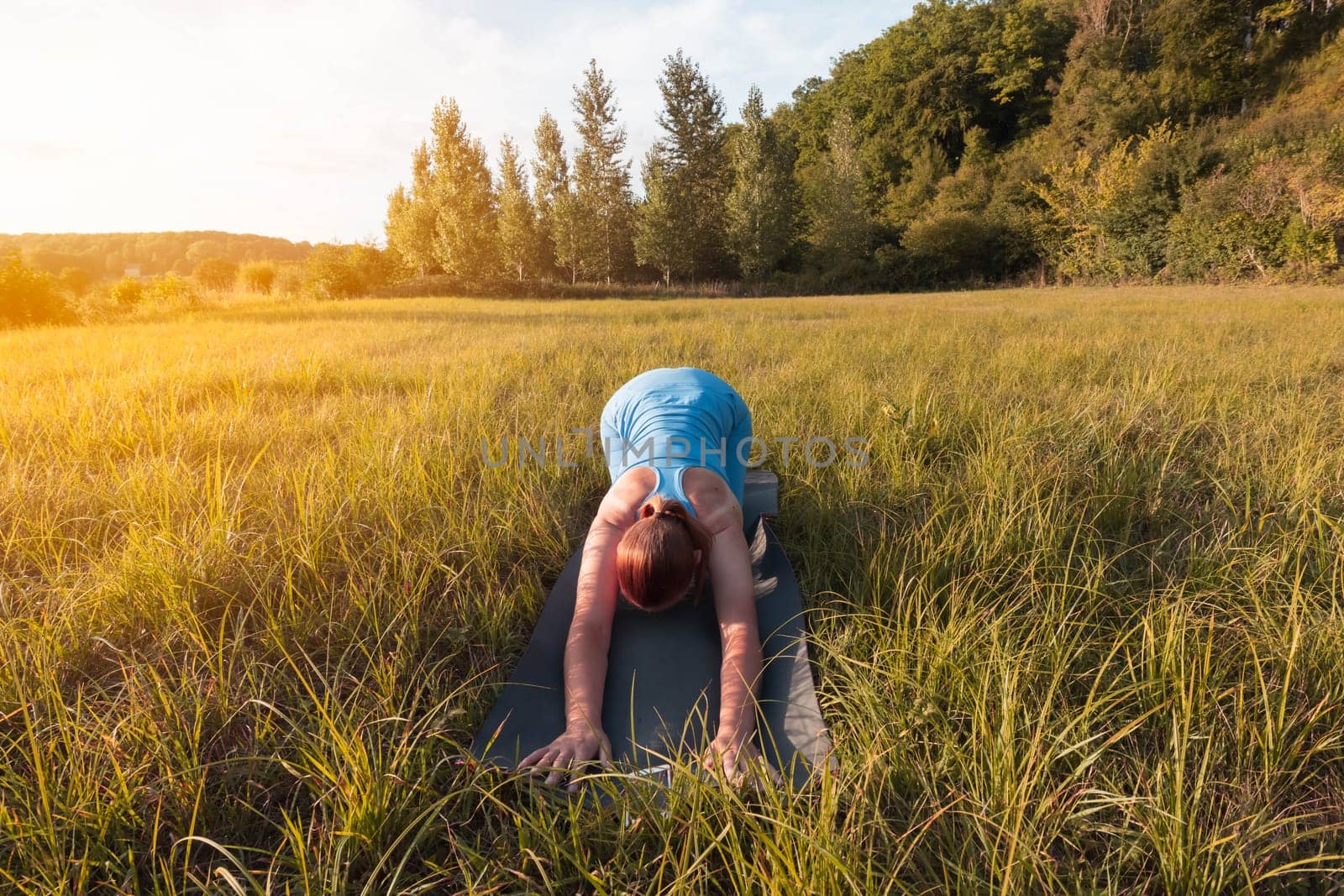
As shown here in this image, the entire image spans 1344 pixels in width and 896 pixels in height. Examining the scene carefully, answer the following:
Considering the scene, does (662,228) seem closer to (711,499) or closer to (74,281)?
(74,281)

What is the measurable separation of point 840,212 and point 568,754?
29.8 m

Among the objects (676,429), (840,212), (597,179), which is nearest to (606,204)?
(597,179)

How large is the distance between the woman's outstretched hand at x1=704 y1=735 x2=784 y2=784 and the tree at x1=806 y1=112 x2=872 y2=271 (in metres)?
29.0

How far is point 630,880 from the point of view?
1033 mm

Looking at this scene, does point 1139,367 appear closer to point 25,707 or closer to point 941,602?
point 941,602

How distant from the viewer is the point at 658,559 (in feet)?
5.37

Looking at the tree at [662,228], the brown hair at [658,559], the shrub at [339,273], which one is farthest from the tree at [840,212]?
the brown hair at [658,559]

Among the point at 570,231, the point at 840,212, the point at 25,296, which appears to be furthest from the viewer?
the point at 840,212

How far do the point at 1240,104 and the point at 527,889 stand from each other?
40.4m

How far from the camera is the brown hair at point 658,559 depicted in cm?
164

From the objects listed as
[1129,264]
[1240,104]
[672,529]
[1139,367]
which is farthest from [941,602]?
[1240,104]

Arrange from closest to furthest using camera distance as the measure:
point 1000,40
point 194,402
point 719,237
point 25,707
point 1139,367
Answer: point 25,707
point 194,402
point 1139,367
point 719,237
point 1000,40

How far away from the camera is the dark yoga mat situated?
4.56 feet

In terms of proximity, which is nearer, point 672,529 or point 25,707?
point 25,707
